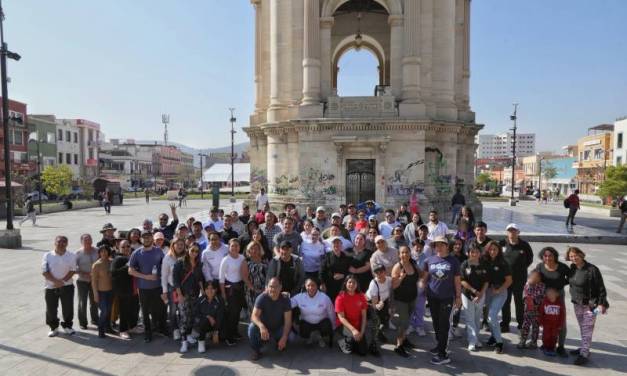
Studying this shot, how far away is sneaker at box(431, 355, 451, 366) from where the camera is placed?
6.54 m

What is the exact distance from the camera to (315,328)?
705 cm

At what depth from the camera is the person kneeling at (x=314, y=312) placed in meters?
6.99

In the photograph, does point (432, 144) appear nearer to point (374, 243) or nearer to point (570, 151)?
point (374, 243)

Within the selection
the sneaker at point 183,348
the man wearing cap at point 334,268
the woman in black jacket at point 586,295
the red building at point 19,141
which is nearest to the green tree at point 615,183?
the woman in black jacket at point 586,295

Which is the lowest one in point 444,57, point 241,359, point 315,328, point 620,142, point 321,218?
point 241,359

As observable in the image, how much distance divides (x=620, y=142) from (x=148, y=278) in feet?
224

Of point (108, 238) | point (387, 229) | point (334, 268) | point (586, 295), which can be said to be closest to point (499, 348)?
point (586, 295)

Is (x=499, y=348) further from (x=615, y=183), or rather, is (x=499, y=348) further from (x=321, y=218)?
(x=615, y=183)

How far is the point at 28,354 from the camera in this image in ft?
22.5

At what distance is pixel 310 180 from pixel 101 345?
15.5 m

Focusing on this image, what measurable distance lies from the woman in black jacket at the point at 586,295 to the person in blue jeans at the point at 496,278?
96 centimetres

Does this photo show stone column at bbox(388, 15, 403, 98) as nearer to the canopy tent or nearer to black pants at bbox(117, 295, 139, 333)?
black pants at bbox(117, 295, 139, 333)

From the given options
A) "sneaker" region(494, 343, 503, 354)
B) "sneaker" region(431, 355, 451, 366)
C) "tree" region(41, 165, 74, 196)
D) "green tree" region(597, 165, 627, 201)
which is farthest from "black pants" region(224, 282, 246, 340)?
"tree" region(41, 165, 74, 196)

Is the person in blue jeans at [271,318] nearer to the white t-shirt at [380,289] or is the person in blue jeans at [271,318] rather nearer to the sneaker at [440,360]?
the white t-shirt at [380,289]
